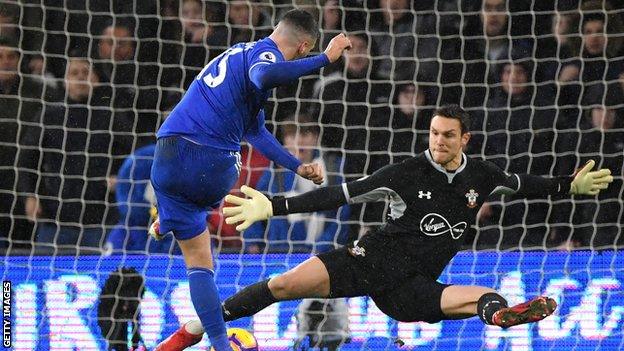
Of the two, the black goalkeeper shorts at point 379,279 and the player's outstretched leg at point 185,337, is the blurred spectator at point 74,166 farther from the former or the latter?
the black goalkeeper shorts at point 379,279

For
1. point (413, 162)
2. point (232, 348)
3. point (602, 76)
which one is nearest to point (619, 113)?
point (602, 76)

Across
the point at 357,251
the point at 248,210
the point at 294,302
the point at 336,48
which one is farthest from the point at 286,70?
the point at 294,302

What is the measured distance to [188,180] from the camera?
6555 millimetres

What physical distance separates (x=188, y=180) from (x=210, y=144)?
0.19m

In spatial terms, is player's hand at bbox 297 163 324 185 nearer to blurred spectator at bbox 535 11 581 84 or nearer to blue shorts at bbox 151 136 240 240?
blue shorts at bbox 151 136 240 240

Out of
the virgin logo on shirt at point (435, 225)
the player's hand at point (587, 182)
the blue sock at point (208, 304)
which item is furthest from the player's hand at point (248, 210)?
the player's hand at point (587, 182)

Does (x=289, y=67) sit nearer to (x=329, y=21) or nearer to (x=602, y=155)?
(x=329, y=21)

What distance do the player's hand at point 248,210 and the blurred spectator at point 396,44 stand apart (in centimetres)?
245

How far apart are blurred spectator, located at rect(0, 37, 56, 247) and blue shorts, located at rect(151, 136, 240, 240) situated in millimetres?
2124

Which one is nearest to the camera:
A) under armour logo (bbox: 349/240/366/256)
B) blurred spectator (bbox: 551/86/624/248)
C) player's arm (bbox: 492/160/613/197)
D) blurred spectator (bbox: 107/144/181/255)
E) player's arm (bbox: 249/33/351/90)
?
player's arm (bbox: 249/33/351/90)

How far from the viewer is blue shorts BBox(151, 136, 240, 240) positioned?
21.5 ft

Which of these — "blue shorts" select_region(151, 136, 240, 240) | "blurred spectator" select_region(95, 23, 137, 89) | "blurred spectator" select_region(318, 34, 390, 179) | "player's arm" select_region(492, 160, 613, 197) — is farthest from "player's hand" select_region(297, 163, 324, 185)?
"blurred spectator" select_region(95, 23, 137, 89)

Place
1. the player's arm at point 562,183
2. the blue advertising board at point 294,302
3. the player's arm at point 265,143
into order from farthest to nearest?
the blue advertising board at point 294,302 < the player's arm at point 562,183 < the player's arm at point 265,143

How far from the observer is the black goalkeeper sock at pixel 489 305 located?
21.7 ft
